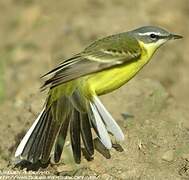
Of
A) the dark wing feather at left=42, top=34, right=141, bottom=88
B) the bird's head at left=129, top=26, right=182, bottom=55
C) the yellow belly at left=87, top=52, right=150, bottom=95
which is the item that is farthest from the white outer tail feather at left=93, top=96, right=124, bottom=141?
the bird's head at left=129, top=26, right=182, bottom=55

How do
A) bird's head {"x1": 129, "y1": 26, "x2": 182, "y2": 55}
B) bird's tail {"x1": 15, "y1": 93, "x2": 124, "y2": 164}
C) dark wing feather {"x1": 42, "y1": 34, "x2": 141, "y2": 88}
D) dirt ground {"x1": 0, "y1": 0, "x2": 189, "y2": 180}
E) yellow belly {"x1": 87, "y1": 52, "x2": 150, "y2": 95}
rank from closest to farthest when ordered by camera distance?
bird's tail {"x1": 15, "y1": 93, "x2": 124, "y2": 164}, dirt ground {"x1": 0, "y1": 0, "x2": 189, "y2": 180}, dark wing feather {"x1": 42, "y1": 34, "x2": 141, "y2": 88}, yellow belly {"x1": 87, "y1": 52, "x2": 150, "y2": 95}, bird's head {"x1": 129, "y1": 26, "x2": 182, "y2": 55}

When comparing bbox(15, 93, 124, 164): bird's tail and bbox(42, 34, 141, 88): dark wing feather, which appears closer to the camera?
bbox(15, 93, 124, 164): bird's tail

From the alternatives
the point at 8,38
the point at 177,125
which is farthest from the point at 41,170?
the point at 8,38

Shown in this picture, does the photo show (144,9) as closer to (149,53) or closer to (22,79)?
(22,79)

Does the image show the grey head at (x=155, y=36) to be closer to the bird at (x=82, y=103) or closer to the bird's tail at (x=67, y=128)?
the bird at (x=82, y=103)

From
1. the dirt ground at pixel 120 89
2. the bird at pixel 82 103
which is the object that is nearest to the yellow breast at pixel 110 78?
the bird at pixel 82 103

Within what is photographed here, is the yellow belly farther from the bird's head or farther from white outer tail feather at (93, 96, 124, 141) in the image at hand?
the bird's head
